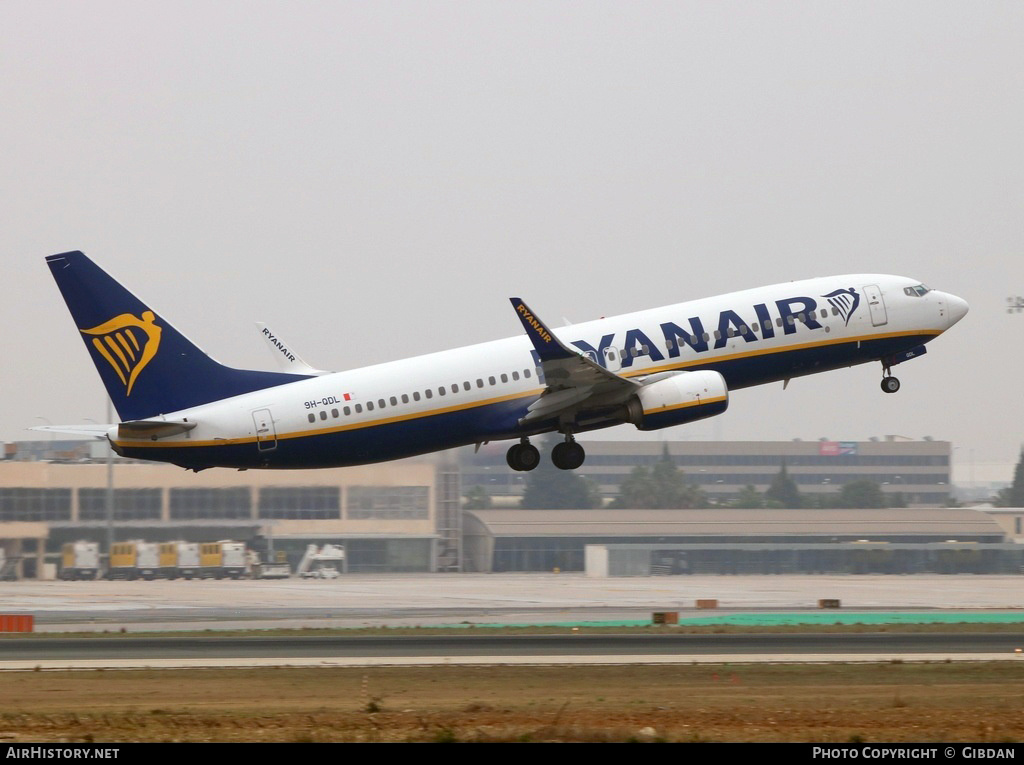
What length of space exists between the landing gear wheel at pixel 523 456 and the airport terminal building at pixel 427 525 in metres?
14.1

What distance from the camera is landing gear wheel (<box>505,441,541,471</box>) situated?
55781mm

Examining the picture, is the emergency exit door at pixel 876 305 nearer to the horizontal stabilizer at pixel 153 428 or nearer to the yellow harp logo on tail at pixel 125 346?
the horizontal stabilizer at pixel 153 428

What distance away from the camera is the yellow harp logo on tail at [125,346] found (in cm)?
5088

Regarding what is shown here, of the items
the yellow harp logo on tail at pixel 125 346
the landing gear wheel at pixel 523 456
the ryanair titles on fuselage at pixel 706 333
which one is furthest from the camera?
the landing gear wheel at pixel 523 456

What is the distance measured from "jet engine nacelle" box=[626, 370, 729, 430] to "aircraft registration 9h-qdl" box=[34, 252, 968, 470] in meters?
0.05

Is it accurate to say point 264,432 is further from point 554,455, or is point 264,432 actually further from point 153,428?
point 554,455

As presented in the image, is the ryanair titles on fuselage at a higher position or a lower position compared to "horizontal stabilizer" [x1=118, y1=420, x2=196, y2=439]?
higher

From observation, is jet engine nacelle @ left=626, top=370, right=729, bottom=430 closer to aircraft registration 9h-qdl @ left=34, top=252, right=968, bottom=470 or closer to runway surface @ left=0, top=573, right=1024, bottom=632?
aircraft registration 9h-qdl @ left=34, top=252, right=968, bottom=470

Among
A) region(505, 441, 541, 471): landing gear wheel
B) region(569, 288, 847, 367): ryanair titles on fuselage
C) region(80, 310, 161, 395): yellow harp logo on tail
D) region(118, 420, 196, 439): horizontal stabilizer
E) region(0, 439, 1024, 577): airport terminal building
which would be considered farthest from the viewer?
region(0, 439, 1024, 577): airport terminal building

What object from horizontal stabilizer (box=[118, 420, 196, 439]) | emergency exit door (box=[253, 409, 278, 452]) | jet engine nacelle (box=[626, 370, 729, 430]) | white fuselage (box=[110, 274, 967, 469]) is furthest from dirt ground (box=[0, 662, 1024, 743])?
jet engine nacelle (box=[626, 370, 729, 430])

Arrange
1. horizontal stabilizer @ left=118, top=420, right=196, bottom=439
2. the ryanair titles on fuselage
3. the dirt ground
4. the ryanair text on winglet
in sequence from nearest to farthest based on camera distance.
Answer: the dirt ground → horizontal stabilizer @ left=118, top=420, right=196, bottom=439 → the ryanair text on winglet → the ryanair titles on fuselage

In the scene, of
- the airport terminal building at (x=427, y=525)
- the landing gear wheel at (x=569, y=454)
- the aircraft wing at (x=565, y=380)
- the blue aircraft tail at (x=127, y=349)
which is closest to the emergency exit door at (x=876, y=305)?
the aircraft wing at (x=565, y=380)

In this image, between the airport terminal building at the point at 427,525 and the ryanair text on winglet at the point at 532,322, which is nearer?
the ryanair text on winglet at the point at 532,322

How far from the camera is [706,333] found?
5412 cm
